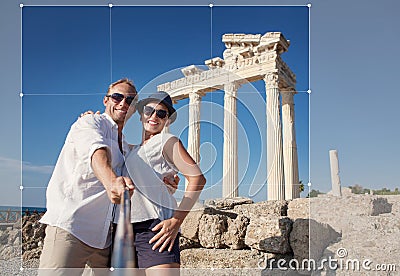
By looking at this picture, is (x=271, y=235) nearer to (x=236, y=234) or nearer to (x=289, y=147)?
(x=236, y=234)

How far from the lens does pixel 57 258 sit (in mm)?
2789

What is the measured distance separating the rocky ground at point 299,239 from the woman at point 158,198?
8.89 ft

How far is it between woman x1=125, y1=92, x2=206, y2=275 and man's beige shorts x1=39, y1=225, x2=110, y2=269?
1.47 ft

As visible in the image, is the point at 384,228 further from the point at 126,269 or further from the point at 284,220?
the point at 126,269

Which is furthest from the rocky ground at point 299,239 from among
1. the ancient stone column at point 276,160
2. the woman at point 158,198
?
the ancient stone column at point 276,160

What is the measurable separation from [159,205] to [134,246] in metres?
0.30

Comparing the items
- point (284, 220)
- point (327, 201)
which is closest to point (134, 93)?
point (284, 220)

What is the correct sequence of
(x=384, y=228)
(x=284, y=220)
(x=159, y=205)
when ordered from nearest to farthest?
(x=159, y=205) < (x=384, y=228) < (x=284, y=220)

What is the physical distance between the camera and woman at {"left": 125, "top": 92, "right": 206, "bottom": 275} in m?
2.65

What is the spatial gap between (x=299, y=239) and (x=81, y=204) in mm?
3280

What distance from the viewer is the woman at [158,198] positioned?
2652 millimetres

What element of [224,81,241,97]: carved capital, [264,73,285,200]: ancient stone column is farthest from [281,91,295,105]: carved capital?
[224,81,241,97]: carved capital

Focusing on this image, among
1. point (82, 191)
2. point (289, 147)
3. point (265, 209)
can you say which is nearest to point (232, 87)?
point (82, 191)

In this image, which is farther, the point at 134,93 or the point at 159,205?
the point at 134,93
